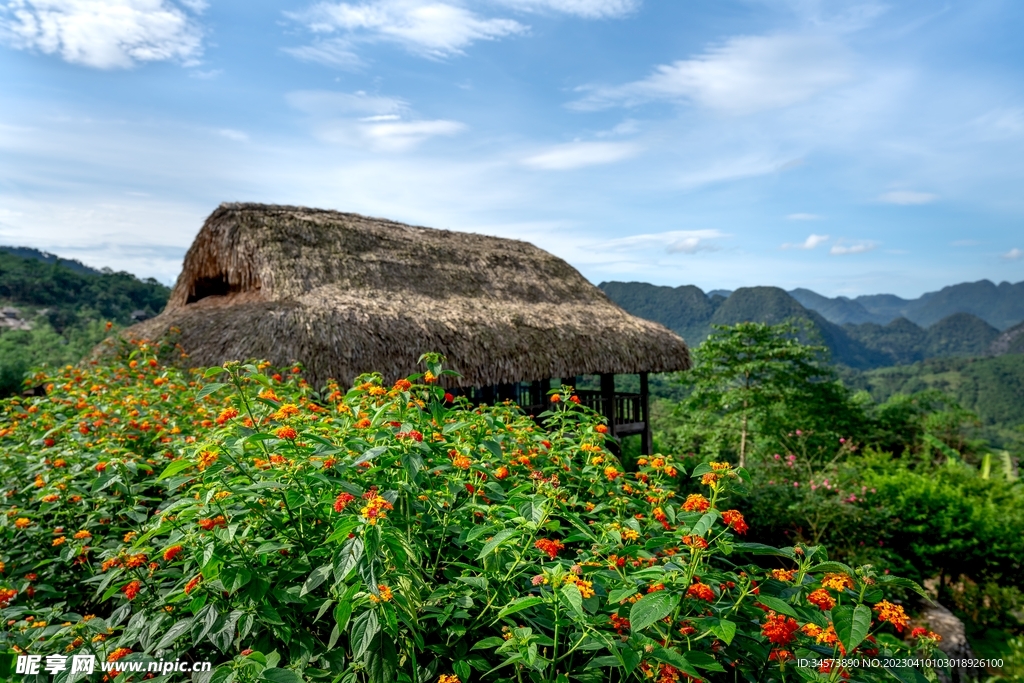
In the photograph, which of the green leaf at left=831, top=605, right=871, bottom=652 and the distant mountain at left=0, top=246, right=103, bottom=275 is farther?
the distant mountain at left=0, top=246, right=103, bottom=275

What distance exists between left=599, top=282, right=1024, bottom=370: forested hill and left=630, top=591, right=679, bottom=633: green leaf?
72.7m

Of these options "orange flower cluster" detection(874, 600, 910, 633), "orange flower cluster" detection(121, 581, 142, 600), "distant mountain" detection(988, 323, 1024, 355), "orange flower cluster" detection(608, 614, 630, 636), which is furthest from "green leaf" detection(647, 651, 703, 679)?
"distant mountain" detection(988, 323, 1024, 355)

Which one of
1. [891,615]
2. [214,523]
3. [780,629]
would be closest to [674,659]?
[780,629]

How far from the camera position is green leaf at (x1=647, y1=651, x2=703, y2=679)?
115 cm

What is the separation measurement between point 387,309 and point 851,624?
21.7 ft

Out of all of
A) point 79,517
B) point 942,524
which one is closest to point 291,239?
point 79,517

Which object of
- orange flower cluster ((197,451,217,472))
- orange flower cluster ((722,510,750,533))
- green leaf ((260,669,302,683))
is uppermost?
orange flower cluster ((197,451,217,472))

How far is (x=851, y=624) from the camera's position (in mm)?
1217

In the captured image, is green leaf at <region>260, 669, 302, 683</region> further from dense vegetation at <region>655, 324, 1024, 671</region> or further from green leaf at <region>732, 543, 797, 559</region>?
dense vegetation at <region>655, 324, 1024, 671</region>

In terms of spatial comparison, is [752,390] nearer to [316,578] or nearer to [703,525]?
[703,525]

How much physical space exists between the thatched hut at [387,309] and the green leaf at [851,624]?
5527 millimetres

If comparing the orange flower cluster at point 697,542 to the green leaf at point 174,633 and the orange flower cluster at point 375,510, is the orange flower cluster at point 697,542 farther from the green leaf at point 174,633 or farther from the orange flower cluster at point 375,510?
the green leaf at point 174,633

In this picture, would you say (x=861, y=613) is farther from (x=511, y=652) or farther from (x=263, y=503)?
(x=263, y=503)

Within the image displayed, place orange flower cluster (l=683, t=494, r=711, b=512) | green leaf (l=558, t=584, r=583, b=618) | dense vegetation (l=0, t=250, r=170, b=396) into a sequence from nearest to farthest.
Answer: green leaf (l=558, t=584, r=583, b=618), orange flower cluster (l=683, t=494, r=711, b=512), dense vegetation (l=0, t=250, r=170, b=396)
